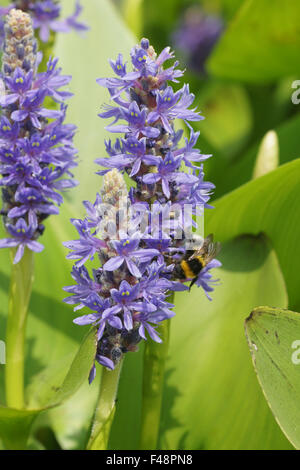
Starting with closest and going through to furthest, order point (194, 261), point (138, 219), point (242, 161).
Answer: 1. point (138, 219)
2. point (194, 261)
3. point (242, 161)

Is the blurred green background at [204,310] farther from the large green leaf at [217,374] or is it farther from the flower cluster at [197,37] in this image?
the flower cluster at [197,37]

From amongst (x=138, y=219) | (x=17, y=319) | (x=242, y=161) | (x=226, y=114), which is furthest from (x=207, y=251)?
(x=226, y=114)

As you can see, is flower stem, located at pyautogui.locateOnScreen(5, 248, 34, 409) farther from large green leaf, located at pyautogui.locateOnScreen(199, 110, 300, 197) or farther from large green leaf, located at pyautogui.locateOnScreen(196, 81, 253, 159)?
large green leaf, located at pyautogui.locateOnScreen(196, 81, 253, 159)

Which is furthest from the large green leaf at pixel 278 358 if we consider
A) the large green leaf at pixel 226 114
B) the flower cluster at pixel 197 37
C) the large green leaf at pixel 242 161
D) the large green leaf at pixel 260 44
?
the flower cluster at pixel 197 37

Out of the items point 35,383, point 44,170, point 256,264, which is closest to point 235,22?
point 256,264

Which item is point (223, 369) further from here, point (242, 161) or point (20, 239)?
point (242, 161)

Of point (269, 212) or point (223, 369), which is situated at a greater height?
point (269, 212)
